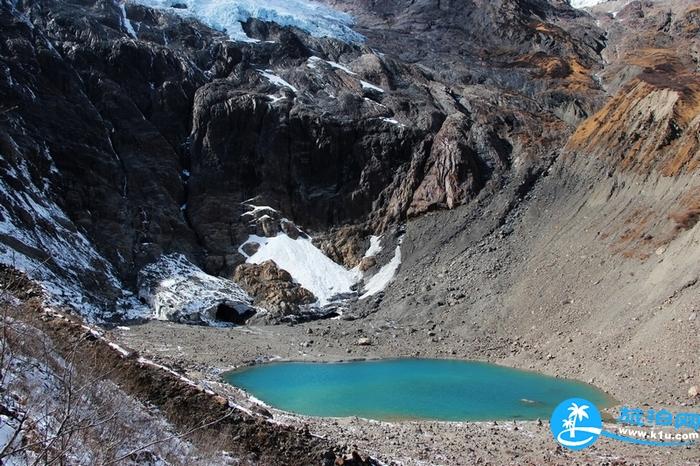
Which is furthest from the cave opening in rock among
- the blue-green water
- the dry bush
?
the dry bush

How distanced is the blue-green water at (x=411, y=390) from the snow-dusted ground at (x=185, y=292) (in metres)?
14.3

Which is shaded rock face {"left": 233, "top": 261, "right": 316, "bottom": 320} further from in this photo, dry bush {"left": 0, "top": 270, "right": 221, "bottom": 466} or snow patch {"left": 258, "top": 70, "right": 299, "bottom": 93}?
dry bush {"left": 0, "top": 270, "right": 221, "bottom": 466}

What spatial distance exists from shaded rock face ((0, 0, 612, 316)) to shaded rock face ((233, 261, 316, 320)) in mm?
2591

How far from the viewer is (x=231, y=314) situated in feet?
166

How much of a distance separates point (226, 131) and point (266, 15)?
37.0m

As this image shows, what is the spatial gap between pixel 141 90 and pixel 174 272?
26705 millimetres

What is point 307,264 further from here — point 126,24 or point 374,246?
point 126,24

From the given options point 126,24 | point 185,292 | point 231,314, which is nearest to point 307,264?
point 231,314

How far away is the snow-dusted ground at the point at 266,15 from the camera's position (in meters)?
86.7

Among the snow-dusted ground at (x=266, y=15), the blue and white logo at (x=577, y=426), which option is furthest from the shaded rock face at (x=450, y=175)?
the blue and white logo at (x=577, y=426)

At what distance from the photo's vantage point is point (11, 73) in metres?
55.2

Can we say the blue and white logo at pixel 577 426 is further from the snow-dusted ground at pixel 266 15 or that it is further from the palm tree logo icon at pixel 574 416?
the snow-dusted ground at pixel 266 15

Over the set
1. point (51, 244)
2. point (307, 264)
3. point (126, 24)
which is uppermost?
point (126, 24)

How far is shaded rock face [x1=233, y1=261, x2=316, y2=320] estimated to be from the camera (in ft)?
167
